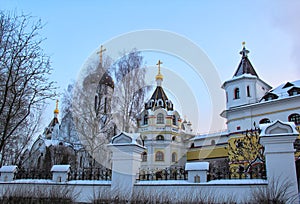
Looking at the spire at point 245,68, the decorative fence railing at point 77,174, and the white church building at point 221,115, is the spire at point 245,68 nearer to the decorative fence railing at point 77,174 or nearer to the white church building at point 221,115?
the white church building at point 221,115

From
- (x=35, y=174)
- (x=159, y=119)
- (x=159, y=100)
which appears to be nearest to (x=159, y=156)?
(x=159, y=119)

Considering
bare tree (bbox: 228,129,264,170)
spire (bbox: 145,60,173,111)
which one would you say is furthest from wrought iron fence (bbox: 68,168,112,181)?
spire (bbox: 145,60,173,111)

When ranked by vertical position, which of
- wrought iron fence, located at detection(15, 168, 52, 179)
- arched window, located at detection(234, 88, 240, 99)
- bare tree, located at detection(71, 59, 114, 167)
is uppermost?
arched window, located at detection(234, 88, 240, 99)

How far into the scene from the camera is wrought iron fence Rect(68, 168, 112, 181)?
7805 mm

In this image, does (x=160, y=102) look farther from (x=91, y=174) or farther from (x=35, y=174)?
(x=91, y=174)

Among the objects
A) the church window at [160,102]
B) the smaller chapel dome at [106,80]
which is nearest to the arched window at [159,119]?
the church window at [160,102]

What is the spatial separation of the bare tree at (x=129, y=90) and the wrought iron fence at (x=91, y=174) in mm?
8256

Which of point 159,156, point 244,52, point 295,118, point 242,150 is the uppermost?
point 244,52

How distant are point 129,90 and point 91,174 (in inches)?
384

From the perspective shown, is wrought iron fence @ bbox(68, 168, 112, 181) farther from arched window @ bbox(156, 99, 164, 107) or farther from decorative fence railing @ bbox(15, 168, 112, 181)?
arched window @ bbox(156, 99, 164, 107)

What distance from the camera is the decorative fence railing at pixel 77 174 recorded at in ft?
25.7

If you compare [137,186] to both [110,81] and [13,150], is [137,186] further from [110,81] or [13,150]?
[13,150]

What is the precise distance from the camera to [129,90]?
56.4ft

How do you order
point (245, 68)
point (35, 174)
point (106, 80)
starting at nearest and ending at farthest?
1. point (35, 174)
2. point (106, 80)
3. point (245, 68)
